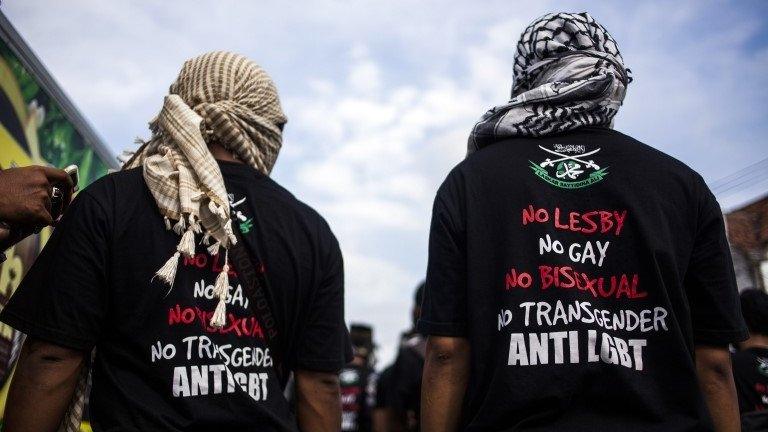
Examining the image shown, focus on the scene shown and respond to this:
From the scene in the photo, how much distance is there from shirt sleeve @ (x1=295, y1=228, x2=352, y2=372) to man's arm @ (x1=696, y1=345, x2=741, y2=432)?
1.23m

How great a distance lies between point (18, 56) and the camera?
2623 mm

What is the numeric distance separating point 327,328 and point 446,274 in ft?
2.08

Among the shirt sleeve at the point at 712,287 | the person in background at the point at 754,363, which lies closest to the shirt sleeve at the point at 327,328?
the shirt sleeve at the point at 712,287

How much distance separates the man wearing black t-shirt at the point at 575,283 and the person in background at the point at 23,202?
1211 millimetres

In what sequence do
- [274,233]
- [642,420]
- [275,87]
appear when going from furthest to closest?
[275,87] < [274,233] < [642,420]

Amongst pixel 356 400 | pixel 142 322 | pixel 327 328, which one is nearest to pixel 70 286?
pixel 142 322

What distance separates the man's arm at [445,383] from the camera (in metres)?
2.05

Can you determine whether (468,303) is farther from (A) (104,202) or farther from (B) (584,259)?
(A) (104,202)

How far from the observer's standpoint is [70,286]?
2039 millimetres

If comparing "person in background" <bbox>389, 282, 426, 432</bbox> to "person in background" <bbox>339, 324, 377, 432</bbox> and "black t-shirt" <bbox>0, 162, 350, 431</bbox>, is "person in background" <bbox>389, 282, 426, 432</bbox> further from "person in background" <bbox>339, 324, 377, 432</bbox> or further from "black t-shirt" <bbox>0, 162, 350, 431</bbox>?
"black t-shirt" <bbox>0, 162, 350, 431</bbox>

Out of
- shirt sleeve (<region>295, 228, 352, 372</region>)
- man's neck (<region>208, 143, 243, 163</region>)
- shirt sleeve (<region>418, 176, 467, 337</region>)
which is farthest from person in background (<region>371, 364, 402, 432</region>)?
shirt sleeve (<region>418, 176, 467, 337</region>)

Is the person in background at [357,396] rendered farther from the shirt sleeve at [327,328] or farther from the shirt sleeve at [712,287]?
the shirt sleeve at [712,287]

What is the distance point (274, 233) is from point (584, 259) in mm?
1073

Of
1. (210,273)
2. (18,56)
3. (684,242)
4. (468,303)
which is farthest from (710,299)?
(18,56)
